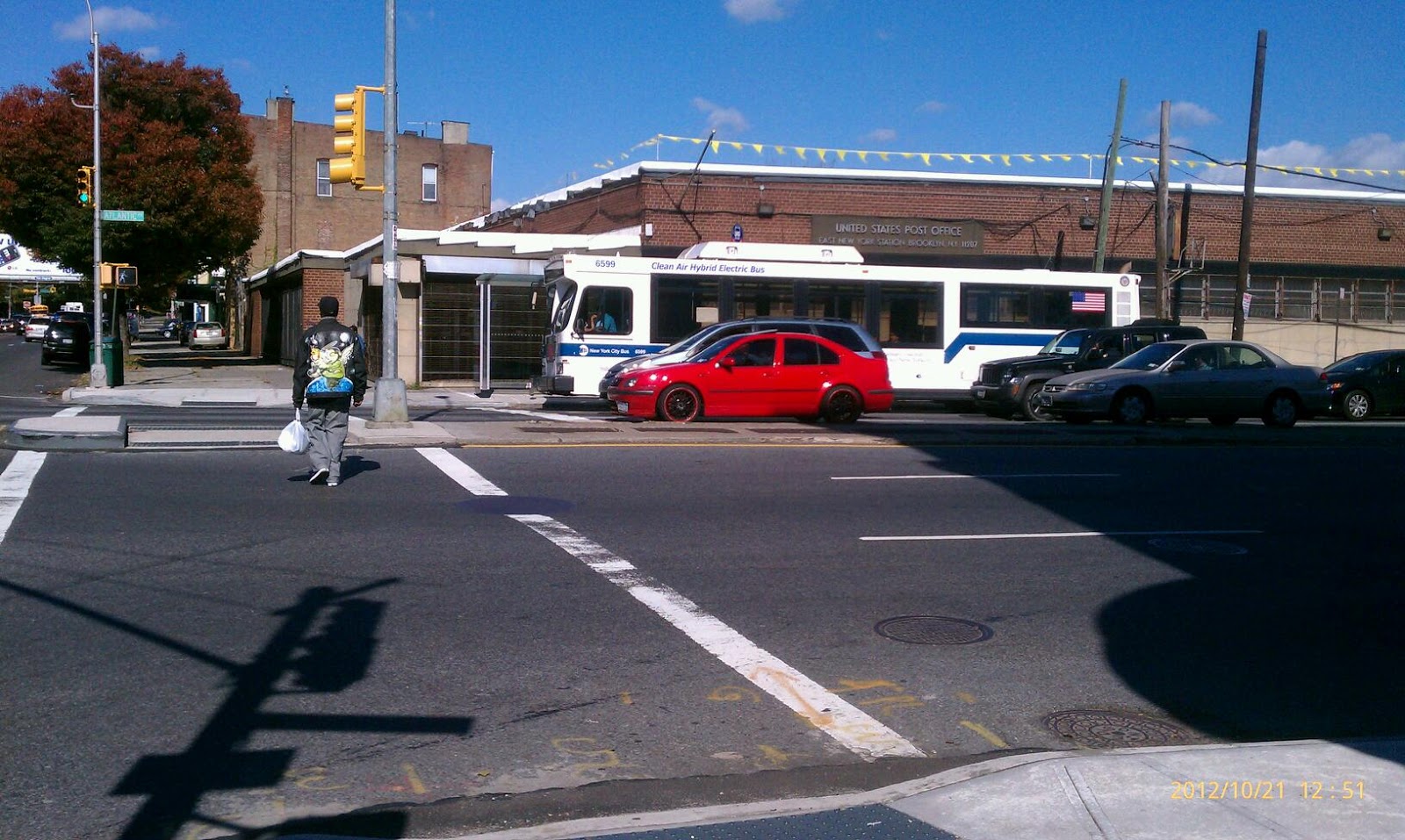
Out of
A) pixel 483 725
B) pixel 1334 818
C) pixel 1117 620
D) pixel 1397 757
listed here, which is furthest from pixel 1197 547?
pixel 483 725

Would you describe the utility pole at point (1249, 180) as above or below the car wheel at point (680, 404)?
above

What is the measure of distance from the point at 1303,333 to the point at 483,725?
133ft

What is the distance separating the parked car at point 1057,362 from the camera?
23.8m

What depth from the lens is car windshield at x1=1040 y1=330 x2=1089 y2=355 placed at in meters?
24.7

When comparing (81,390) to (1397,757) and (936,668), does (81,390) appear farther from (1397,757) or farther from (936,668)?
(1397,757)

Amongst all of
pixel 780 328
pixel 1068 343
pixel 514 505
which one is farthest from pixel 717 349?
pixel 514 505

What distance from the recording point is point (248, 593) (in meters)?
8.12

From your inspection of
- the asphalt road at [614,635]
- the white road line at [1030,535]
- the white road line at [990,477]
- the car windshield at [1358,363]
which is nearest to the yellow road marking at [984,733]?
the asphalt road at [614,635]

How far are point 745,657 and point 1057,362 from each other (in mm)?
18350

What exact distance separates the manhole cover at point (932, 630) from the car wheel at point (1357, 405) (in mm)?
21670

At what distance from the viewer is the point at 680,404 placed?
19.8 meters

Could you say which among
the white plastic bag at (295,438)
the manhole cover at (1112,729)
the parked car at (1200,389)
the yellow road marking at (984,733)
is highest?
the parked car at (1200,389)

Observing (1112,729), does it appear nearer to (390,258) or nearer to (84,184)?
(390,258)

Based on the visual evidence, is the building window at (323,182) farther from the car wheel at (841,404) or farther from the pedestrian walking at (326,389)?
the pedestrian walking at (326,389)
